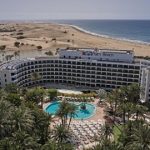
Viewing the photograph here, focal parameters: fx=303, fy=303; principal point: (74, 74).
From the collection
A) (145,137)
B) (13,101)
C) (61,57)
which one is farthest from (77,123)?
(61,57)

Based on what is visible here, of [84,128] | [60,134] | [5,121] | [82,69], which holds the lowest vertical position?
[84,128]

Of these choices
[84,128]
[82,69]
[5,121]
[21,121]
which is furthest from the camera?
[82,69]

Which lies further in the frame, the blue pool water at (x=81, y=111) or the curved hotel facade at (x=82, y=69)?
the curved hotel facade at (x=82, y=69)

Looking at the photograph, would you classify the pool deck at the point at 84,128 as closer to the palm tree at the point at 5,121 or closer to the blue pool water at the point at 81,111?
the blue pool water at the point at 81,111

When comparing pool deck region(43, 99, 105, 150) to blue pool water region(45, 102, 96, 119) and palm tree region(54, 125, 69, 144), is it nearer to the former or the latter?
blue pool water region(45, 102, 96, 119)

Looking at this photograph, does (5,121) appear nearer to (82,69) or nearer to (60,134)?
(60,134)

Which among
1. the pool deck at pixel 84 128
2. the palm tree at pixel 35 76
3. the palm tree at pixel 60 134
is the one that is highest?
the palm tree at pixel 35 76

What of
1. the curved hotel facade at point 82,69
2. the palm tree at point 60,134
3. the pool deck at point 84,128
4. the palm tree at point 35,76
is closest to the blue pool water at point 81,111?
the pool deck at point 84,128

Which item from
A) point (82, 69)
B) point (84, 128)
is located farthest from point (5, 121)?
point (82, 69)
